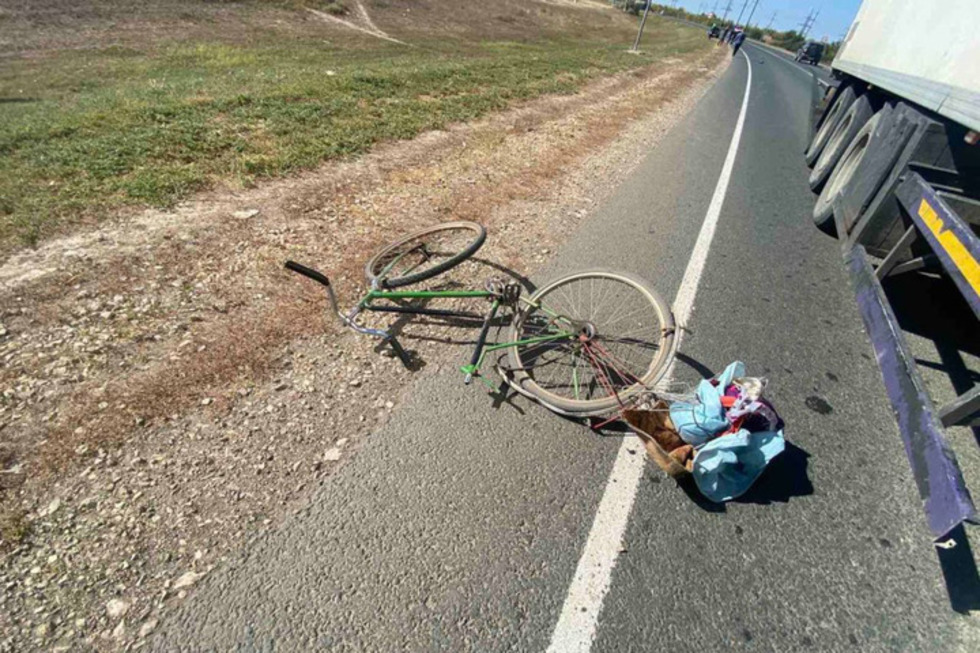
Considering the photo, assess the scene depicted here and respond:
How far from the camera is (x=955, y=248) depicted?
260cm

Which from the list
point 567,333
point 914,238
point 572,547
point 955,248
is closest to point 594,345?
point 567,333

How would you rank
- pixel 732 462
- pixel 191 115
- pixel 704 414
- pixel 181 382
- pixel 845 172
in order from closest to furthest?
pixel 732 462 < pixel 704 414 < pixel 181 382 < pixel 845 172 < pixel 191 115

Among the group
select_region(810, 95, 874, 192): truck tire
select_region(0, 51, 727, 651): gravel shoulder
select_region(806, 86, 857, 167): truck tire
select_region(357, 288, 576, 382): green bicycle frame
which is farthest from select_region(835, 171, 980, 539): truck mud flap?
select_region(806, 86, 857, 167): truck tire

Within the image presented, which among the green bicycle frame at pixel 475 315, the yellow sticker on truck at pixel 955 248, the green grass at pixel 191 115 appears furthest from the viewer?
the green grass at pixel 191 115

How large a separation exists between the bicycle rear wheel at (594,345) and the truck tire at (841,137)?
5.63 meters

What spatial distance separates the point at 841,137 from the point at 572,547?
26.6 feet

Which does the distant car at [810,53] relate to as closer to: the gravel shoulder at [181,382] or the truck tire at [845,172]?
the truck tire at [845,172]

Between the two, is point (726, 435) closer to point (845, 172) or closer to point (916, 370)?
point (916, 370)

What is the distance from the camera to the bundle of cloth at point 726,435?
8.03ft

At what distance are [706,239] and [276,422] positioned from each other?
5.03 meters

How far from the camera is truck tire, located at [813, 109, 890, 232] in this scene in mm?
5219

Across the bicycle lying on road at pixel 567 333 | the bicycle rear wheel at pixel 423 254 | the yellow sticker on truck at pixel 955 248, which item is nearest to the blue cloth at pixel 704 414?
the bicycle lying on road at pixel 567 333

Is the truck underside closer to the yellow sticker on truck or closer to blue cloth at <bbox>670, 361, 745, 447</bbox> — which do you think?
the yellow sticker on truck

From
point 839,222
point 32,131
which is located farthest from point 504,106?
point 32,131
